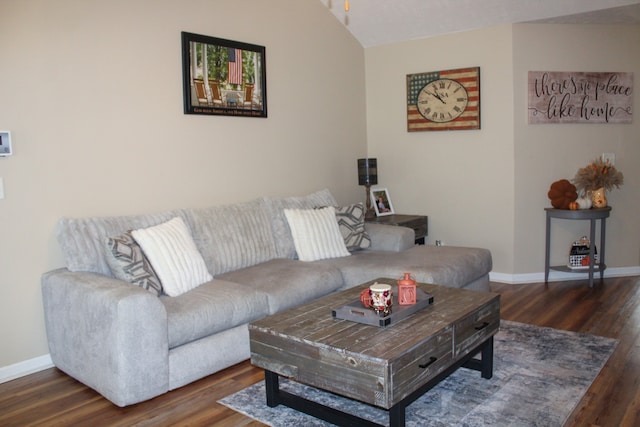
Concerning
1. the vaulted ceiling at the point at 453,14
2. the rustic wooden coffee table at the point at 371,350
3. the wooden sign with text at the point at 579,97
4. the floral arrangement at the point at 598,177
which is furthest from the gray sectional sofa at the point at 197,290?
the vaulted ceiling at the point at 453,14

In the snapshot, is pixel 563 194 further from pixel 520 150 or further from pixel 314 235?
pixel 314 235

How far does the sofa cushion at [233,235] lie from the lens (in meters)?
3.70

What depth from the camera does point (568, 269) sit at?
4824mm

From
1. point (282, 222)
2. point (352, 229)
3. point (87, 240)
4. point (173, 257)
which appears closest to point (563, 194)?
point (352, 229)

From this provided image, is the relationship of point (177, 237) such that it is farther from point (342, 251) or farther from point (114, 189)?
point (342, 251)

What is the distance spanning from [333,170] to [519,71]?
1884 mm

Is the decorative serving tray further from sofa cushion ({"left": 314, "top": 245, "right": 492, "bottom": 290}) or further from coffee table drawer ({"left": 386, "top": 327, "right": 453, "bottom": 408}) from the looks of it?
sofa cushion ({"left": 314, "top": 245, "right": 492, "bottom": 290})

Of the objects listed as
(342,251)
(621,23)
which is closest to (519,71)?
(621,23)

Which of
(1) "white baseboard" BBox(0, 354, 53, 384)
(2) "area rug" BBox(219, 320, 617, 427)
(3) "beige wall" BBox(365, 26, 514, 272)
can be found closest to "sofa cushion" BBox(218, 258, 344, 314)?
(2) "area rug" BBox(219, 320, 617, 427)

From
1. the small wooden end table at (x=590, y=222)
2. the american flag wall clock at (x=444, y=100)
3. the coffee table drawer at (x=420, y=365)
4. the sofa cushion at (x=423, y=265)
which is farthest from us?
the american flag wall clock at (x=444, y=100)

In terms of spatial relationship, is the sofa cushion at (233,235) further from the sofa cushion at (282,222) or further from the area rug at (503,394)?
the area rug at (503,394)

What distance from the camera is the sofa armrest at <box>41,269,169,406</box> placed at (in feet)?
8.54

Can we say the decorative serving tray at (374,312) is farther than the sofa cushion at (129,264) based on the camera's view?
No

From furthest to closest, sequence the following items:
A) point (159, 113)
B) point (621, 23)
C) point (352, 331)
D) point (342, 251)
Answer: point (621, 23) < point (342, 251) < point (159, 113) < point (352, 331)
